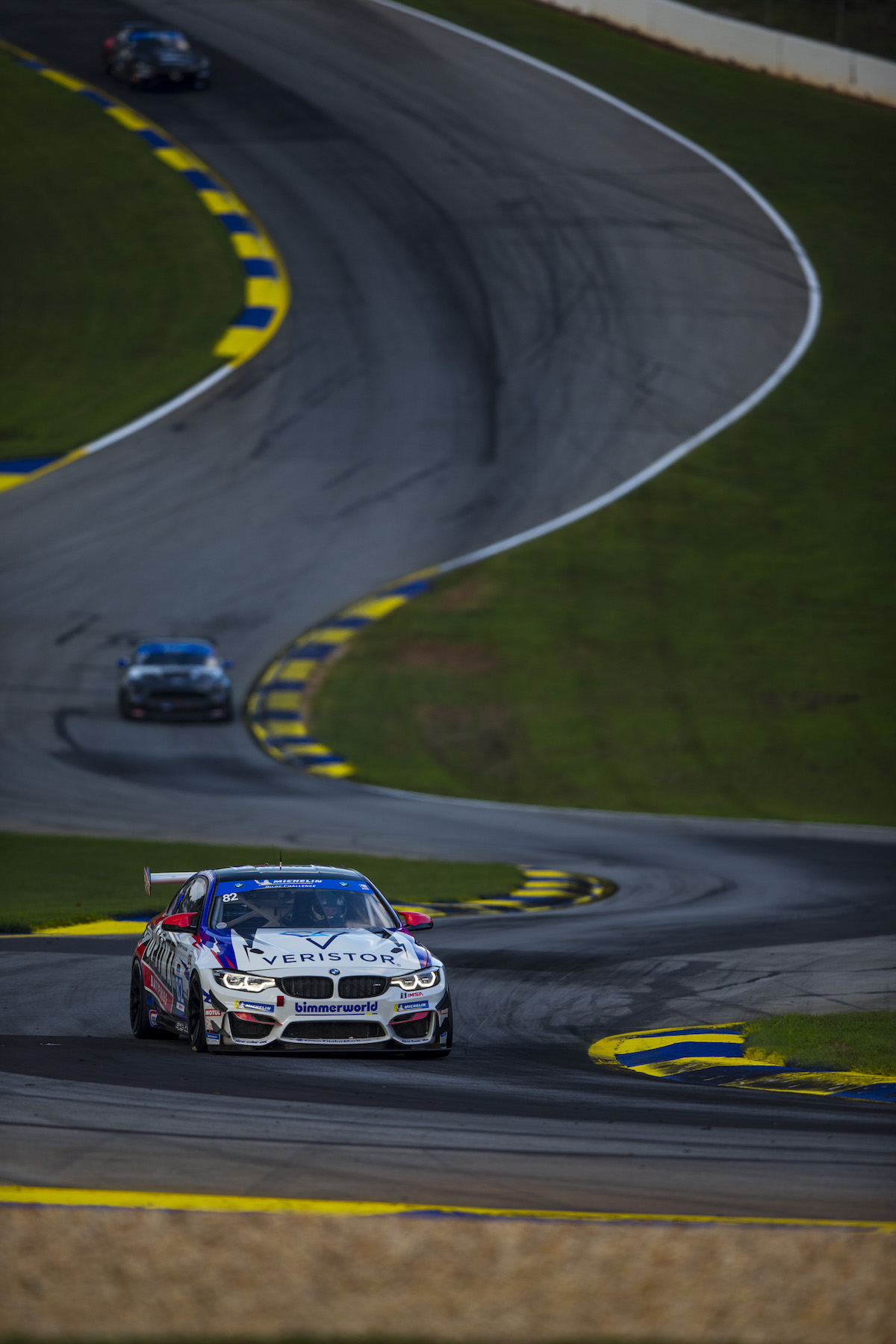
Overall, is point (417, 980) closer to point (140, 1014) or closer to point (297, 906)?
point (297, 906)

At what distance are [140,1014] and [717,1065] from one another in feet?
13.2

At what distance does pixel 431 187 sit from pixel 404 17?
1506 centimetres

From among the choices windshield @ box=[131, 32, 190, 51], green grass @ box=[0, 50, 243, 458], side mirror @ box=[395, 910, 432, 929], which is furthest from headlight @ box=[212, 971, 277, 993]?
windshield @ box=[131, 32, 190, 51]

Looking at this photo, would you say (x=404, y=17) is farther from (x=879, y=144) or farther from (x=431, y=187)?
(x=879, y=144)

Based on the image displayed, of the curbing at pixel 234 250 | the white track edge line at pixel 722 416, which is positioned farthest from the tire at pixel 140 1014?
Result: the curbing at pixel 234 250

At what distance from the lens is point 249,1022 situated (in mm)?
11297

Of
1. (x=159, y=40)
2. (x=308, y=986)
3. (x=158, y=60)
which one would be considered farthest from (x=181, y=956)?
(x=159, y=40)

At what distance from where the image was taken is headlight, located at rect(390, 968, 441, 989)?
456 inches

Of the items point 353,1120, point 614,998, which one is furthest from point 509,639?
point 353,1120

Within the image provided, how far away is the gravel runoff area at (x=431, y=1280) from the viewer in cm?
527

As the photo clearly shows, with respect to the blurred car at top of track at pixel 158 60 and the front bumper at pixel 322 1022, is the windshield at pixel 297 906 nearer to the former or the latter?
the front bumper at pixel 322 1022

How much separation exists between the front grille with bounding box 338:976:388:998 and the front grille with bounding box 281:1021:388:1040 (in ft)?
0.58

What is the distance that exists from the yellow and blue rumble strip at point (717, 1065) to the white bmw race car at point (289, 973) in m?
1.36

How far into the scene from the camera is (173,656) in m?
33.7
